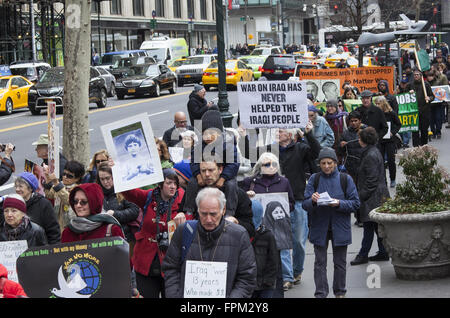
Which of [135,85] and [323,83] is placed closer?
[323,83]

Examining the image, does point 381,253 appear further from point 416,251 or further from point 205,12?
point 205,12

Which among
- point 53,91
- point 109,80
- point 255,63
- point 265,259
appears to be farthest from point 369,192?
point 255,63

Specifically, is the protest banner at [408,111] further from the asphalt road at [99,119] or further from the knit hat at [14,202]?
the knit hat at [14,202]

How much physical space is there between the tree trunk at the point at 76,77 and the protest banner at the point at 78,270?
726 cm

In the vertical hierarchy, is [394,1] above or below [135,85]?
above

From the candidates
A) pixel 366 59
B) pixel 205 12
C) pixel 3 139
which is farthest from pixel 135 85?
pixel 205 12

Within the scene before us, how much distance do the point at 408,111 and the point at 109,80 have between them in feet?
72.2

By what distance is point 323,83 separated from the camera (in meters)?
20.0

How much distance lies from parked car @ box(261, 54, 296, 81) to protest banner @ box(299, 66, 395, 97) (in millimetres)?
20333

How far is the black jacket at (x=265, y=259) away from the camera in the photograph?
6.59 m

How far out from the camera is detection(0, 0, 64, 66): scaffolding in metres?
54.5

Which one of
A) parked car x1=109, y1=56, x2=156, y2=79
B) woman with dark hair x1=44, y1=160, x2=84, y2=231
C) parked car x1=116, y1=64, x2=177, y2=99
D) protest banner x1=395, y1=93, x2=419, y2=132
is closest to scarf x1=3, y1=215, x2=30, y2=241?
woman with dark hair x1=44, y1=160, x2=84, y2=231

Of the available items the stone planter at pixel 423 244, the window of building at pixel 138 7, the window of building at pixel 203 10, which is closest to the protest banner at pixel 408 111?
the stone planter at pixel 423 244
